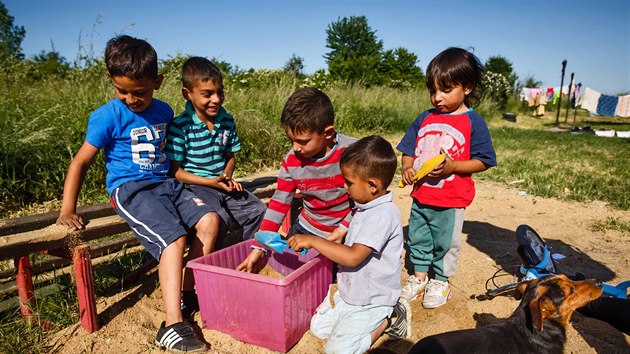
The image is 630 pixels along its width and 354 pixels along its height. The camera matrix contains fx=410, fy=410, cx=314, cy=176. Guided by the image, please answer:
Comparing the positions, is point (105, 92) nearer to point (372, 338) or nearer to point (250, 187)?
point (250, 187)

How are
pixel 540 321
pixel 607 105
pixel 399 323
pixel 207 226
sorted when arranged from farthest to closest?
pixel 607 105 → pixel 207 226 → pixel 399 323 → pixel 540 321

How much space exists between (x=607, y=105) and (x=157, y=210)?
26237mm

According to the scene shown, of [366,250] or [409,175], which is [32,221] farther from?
[409,175]

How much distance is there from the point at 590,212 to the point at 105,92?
5760 millimetres

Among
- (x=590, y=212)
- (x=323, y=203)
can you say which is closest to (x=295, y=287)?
(x=323, y=203)

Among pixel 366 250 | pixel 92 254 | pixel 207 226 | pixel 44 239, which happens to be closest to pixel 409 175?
pixel 366 250

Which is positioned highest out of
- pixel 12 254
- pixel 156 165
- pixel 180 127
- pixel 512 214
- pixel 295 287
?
pixel 180 127

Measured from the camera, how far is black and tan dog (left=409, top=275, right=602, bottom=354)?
173cm

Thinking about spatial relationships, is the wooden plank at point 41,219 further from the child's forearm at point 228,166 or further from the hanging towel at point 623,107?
the hanging towel at point 623,107

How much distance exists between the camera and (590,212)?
14.6 ft

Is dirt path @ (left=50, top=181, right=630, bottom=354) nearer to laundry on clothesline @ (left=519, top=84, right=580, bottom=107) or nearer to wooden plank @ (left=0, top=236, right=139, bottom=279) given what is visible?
wooden plank @ (left=0, top=236, right=139, bottom=279)

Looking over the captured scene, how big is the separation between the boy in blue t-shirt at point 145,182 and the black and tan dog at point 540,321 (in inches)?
51.5

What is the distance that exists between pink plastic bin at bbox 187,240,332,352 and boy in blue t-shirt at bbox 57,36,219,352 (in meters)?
0.18

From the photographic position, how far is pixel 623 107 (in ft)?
70.9
